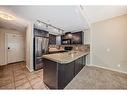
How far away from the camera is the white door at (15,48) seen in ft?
17.2

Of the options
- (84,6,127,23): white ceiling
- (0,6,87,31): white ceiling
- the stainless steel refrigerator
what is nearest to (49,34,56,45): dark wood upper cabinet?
the stainless steel refrigerator

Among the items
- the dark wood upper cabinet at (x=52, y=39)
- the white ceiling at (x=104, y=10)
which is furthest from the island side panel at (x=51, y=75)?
the dark wood upper cabinet at (x=52, y=39)

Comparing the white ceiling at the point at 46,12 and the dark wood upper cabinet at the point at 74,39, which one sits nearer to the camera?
the white ceiling at the point at 46,12

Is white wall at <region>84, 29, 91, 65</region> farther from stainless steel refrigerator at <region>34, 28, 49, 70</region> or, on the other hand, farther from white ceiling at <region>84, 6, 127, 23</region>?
stainless steel refrigerator at <region>34, 28, 49, 70</region>

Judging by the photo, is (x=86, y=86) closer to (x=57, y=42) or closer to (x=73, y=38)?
(x=73, y=38)

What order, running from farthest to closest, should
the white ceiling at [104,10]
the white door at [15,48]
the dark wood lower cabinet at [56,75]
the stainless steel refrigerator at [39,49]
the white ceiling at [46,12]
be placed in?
the white door at [15,48], the stainless steel refrigerator at [39,49], the white ceiling at [104,10], the white ceiling at [46,12], the dark wood lower cabinet at [56,75]

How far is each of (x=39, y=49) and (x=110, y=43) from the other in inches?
123

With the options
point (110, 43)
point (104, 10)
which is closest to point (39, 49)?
point (104, 10)

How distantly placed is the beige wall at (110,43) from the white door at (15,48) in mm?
4362

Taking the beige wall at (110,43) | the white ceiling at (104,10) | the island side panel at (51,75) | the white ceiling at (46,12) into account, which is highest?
the white ceiling at (104,10)

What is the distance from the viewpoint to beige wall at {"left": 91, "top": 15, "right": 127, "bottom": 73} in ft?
11.9

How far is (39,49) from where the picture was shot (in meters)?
4.06

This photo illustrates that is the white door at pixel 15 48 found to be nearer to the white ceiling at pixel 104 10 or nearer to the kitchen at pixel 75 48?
the kitchen at pixel 75 48

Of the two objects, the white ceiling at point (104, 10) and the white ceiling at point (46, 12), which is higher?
the white ceiling at point (104, 10)
